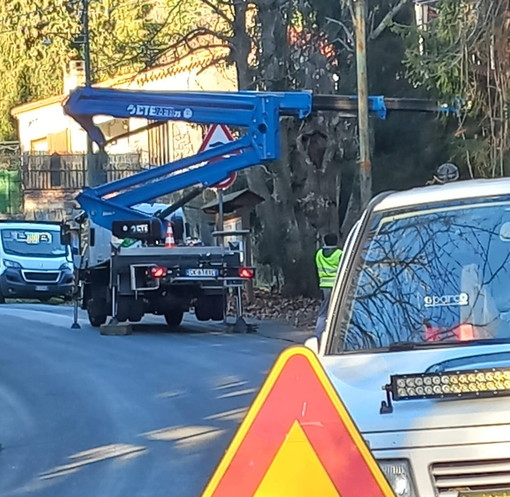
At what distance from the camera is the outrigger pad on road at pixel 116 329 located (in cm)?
2086

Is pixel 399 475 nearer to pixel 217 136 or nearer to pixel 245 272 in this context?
pixel 245 272

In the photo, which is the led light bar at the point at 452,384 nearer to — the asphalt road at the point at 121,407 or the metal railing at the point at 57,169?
the asphalt road at the point at 121,407

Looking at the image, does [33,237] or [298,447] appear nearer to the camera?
[298,447]

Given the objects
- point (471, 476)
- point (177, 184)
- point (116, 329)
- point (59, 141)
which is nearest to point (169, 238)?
point (177, 184)

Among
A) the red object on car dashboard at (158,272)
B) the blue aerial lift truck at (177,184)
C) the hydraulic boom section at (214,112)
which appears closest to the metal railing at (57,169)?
the blue aerial lift truck at (177,184)

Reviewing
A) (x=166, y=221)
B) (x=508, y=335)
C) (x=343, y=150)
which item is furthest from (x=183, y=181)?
(x=508, y=335)

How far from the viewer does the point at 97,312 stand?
2241 cm

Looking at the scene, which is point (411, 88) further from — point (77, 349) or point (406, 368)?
point (406, 368)

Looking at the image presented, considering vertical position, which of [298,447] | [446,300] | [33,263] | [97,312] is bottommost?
[97,312]

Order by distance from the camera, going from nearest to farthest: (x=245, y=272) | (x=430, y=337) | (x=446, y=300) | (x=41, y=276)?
(x=430, y=337), (x=446, y=300), (x=245, y=272), (x=41, y=276)

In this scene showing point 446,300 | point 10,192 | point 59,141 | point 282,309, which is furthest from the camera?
point 59,141

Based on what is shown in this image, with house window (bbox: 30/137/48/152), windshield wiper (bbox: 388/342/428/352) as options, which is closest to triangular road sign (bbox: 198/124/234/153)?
windshield wiper (bbox: 388/342/428/352)

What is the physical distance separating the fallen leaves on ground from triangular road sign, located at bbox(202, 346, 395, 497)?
58.1 feet

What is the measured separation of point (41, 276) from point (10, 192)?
19266mm
